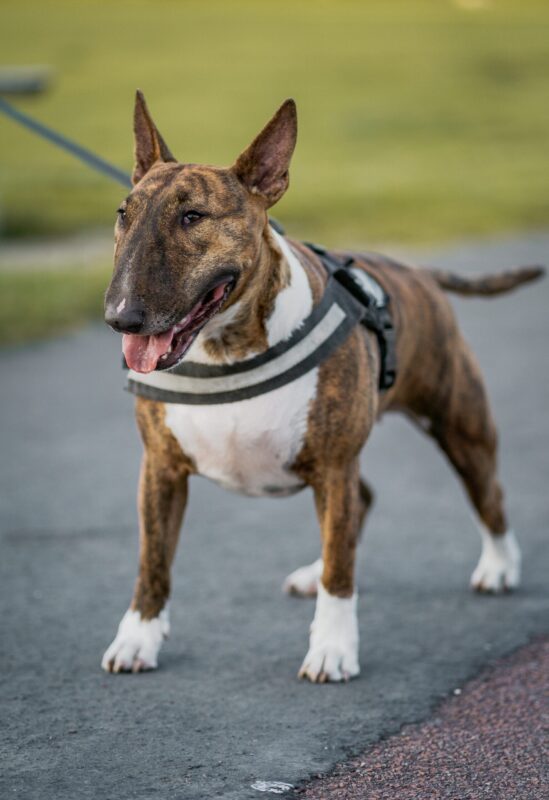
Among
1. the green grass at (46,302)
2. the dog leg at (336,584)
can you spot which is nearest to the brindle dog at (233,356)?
the dog leg at (336,584)

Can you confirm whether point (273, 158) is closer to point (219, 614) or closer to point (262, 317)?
point (262, 317)

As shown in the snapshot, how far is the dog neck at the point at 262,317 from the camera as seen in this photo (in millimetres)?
4023

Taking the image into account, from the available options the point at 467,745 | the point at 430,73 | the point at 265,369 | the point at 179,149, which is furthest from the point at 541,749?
the point at 430,73

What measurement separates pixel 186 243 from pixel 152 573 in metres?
1.20

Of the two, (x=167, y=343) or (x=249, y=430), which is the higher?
(x=167, y=343)

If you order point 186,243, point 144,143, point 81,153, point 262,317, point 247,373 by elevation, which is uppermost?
point 144,143

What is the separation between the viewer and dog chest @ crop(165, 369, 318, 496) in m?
4.13

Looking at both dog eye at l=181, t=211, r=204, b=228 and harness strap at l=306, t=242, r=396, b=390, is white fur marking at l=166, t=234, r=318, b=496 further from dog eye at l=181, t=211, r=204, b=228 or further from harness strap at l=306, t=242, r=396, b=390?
dog eye at l=181, t=211, r=204, b=228

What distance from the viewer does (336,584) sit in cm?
428

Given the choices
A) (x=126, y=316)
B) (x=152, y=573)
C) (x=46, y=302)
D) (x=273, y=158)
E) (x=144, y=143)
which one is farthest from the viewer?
(x=46, y=302)

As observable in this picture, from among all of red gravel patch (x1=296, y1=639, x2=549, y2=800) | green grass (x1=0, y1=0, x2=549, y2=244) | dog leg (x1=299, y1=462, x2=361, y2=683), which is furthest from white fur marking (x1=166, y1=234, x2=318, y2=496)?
green grass (x1=0, y1=0, x2=549, y2=244)

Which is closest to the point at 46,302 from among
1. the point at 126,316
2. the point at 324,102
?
the point at 126,316

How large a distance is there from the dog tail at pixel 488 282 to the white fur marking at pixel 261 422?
4.87 feet

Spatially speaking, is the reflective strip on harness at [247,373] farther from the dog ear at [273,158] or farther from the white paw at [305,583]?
the white paw at [305,583]
